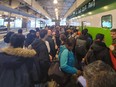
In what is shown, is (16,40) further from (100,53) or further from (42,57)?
(100,53)

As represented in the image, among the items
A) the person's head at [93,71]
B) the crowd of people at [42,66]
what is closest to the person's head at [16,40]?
the crowd of people at [42,66]

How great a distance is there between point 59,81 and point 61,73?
0.14m

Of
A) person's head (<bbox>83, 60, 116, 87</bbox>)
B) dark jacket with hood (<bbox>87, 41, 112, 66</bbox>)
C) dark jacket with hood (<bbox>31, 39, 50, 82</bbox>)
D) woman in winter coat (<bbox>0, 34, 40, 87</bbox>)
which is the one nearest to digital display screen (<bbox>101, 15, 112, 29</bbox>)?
dark jacket with hood (<bbox>87, 41, 112, 66</bbox>)

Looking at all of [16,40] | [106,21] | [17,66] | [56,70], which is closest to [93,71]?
[17,66]

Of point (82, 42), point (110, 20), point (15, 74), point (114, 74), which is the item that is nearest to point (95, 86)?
point (114, 74)

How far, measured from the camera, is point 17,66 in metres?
2.48

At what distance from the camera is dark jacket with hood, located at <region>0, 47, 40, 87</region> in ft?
8.00

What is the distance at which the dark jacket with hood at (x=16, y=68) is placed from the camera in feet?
8.00

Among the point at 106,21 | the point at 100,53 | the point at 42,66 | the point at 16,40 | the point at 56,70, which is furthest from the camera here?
the point at 106,21

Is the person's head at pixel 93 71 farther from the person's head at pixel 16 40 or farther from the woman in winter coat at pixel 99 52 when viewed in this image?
the woman in winter coat at pixel 99 52

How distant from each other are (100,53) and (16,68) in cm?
184

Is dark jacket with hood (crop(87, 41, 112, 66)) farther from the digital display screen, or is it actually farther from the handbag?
the digital display screen

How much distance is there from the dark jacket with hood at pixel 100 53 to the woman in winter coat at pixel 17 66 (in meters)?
1.53

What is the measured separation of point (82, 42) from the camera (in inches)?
209
